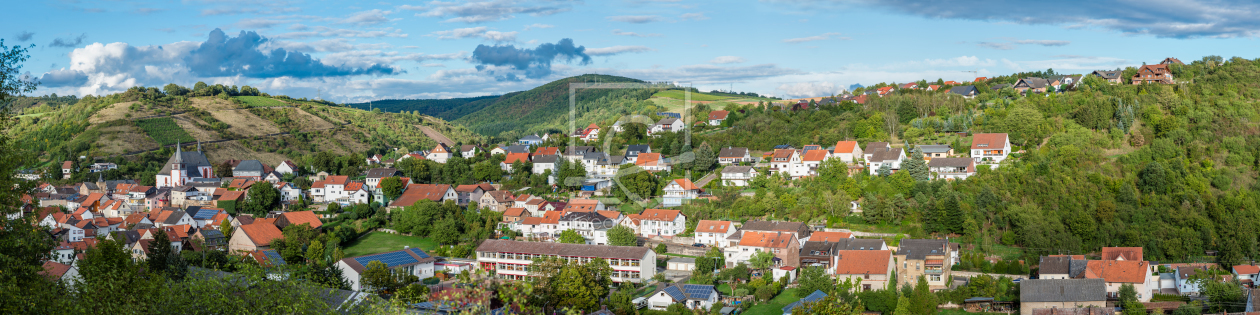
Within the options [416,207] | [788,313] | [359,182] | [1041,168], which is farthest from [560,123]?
[788,313]

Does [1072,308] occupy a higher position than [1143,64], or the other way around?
[1143,64]

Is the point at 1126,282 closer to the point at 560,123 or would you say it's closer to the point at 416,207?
the point at 416,207

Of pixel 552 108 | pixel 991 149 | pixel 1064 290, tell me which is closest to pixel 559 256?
pixel 1064 290

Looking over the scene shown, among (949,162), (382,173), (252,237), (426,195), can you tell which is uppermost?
(949,162)

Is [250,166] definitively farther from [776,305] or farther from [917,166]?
[917,166]

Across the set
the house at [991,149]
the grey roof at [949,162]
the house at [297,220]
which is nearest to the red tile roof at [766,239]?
the grey roof at [949,162]

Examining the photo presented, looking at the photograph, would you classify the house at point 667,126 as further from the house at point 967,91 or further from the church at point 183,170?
the church at point 183,170

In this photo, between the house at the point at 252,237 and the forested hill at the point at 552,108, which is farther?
the forested hill at the point at 552,108
